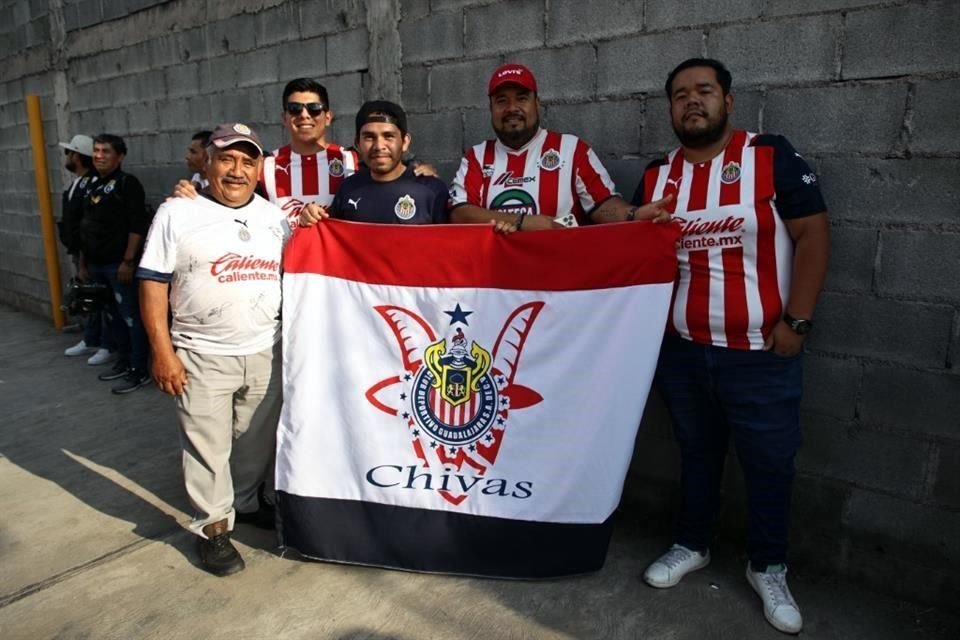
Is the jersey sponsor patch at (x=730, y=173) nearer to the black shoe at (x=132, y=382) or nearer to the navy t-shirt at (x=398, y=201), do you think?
the navy t-shirt at (x=398, y=201)

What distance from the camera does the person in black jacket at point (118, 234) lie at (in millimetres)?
4949

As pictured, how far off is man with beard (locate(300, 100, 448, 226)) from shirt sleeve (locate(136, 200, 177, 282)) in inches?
18.4

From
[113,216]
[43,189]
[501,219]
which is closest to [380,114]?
[501,219]

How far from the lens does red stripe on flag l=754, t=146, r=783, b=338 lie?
2.20 metres

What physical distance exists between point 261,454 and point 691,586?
1.82 meters

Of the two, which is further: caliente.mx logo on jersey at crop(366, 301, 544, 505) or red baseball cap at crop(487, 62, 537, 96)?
red baseball cap at crop(487, 62, 537, 96)

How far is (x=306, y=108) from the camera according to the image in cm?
313

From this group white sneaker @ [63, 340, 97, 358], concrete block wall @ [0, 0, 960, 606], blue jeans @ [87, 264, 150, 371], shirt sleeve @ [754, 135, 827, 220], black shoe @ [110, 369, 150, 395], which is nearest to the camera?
shirt sleeve @ [754, 135, 827, 220]

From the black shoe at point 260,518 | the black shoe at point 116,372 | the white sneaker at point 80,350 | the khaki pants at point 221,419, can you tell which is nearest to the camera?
the khaki pants at point 221,419

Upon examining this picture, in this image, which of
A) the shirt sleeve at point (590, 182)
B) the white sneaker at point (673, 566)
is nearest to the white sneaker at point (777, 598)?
the white sneaker at point (673, 566)

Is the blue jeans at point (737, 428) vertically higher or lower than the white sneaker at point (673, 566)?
higher

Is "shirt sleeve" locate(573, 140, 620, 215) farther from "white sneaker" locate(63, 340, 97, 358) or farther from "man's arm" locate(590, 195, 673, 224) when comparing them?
"white sneaker" locate(63, 340, 97, 358)

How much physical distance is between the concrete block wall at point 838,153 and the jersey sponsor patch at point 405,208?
872mm

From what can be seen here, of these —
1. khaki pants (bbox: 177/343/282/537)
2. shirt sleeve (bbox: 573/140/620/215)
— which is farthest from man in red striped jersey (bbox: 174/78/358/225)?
shirt sleeve (bbox: 573/140/620/215)
